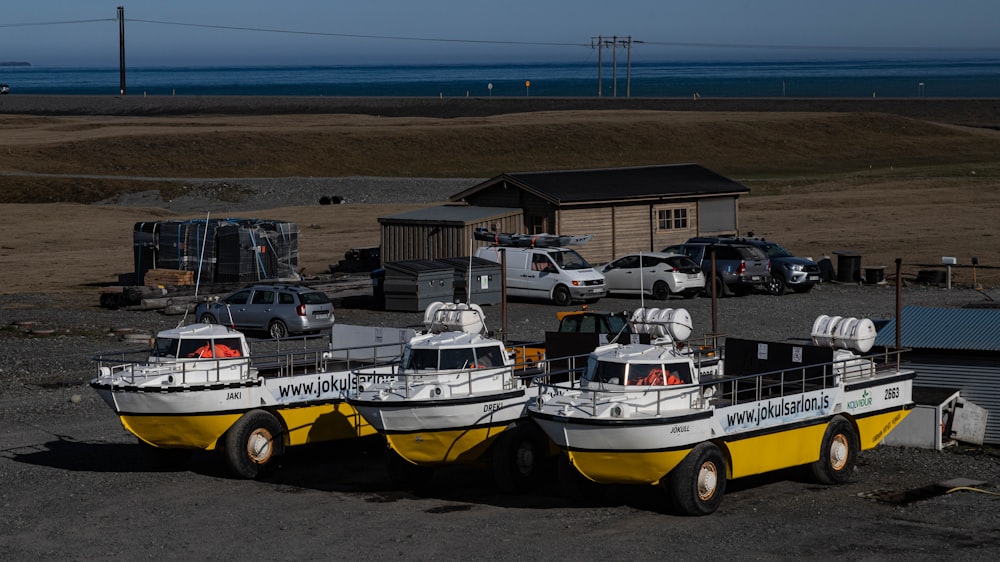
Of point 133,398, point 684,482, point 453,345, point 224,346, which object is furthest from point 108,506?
point 684,482

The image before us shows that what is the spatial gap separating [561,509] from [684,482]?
72.7 inches

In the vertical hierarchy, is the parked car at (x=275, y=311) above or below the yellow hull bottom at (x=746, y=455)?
above

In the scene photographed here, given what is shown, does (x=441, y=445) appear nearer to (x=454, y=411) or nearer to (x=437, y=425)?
(x=437, y=425)

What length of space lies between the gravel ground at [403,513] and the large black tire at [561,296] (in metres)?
15.5

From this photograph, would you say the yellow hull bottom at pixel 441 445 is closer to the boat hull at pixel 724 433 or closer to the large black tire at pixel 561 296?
the boat hull at pixel 724 433

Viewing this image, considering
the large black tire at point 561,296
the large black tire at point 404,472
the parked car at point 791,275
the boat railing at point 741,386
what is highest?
the parked car at point 791,275

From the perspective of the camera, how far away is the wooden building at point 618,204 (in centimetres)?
4278

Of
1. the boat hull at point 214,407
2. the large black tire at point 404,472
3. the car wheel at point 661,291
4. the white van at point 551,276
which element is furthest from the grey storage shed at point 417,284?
the large black tire at point 404,472

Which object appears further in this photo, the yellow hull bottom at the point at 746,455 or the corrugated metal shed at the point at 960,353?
the corrugated metal shed at the point at 960,353

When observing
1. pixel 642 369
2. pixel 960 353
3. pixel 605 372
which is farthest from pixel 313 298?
pixel 642 369

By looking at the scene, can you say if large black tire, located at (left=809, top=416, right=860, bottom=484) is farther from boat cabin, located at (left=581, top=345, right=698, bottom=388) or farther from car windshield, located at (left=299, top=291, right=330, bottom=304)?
car windshield, located at (left=299, top=291, right=330, bottom=304)

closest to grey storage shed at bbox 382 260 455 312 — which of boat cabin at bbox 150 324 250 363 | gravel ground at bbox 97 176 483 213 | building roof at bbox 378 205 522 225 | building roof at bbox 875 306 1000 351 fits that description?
building roof at bbox 378 205 522 225

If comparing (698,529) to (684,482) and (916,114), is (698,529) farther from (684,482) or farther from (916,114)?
(916,114)

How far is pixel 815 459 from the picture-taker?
60.9ft
